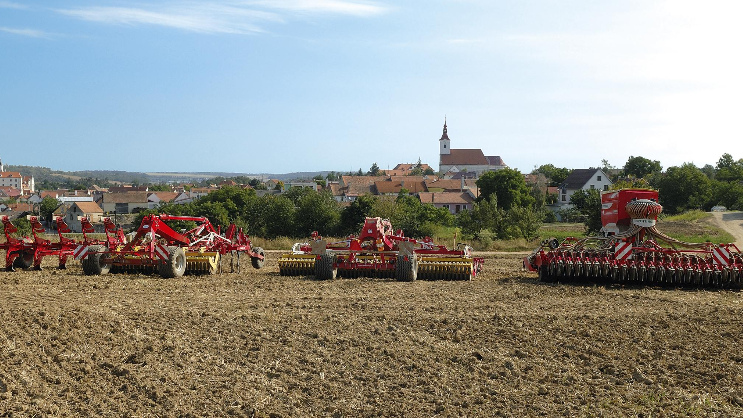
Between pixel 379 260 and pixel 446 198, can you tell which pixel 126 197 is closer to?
pixel 446 198

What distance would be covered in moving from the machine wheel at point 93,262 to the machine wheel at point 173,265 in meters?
1.50

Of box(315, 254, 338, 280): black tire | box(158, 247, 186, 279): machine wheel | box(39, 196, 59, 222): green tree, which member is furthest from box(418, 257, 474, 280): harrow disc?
box(39, 196, 59, 222): green tree

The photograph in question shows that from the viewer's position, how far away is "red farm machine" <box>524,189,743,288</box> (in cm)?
1500

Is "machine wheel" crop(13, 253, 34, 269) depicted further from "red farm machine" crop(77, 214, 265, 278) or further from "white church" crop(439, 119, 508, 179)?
"white church" crop(439, 119, 508, 179)

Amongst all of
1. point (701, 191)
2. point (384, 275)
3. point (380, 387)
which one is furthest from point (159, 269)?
point (701, 191)

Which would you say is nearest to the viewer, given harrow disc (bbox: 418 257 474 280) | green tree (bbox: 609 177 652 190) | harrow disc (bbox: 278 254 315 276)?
harrow disc (bbox: 418 257 474 280)

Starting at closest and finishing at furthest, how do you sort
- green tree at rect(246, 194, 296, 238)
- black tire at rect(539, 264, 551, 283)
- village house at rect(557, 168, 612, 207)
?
1. black tire at rect(539, 264, 551, 283)
2. green tree at rect(246, 194, 296, 238)
3. village house at rect(557, 168, 612, 207)

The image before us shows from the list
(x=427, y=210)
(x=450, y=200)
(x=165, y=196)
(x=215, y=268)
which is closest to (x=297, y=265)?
(x=215, y=268)

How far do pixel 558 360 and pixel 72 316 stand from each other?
724cm

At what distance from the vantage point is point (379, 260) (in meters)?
17.2

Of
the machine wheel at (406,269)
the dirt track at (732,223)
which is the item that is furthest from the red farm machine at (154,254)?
the dirt track at (732,223)

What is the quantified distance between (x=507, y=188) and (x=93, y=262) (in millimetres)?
62791

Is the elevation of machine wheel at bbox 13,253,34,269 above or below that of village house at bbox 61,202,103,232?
above

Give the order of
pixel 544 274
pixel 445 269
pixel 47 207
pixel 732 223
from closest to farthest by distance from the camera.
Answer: pixel 544 274
pixel 445 269
pixel 732 223
pixel 47 207
